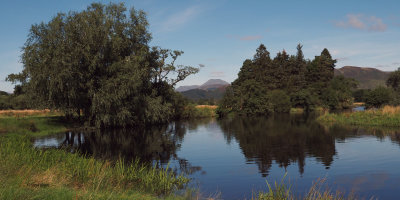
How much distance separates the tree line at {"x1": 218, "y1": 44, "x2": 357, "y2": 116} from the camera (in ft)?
255

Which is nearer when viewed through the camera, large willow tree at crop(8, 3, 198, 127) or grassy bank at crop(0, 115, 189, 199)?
grassy bank at crop(0, 115, 189, 199)

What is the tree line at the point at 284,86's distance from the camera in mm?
77750

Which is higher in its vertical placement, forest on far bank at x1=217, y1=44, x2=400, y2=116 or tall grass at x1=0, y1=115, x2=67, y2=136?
forest on far bank at x1=217, y1=44, x2=400, y2=116

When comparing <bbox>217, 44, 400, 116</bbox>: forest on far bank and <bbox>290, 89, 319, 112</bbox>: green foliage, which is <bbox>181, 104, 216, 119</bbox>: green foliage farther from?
<bbox>290, 89, 319, 112</bbox>: green foliage

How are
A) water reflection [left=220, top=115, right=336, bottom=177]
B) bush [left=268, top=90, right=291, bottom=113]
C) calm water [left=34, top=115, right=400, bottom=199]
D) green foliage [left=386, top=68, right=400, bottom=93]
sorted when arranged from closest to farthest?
calm water [left=34, top=115, right=400, bottom=199], water reflection [left=220, top=115, right=336, bottom=177], bush [left=268, top=90, right=291, bottom=113], green foliage [left=386, top=68, right=400, bottom=93]

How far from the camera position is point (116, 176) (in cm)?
1388

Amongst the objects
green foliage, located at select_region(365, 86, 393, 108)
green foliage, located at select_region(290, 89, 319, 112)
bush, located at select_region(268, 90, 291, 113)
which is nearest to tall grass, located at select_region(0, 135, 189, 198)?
green foliage, located at select_region(365, 86, 393, 108)

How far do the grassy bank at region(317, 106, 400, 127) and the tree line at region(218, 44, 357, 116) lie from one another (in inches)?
1190

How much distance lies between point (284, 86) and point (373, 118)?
61.0m

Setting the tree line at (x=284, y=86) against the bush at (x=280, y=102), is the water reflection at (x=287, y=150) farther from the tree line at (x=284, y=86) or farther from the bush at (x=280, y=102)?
the bush at (x=280, y=102)

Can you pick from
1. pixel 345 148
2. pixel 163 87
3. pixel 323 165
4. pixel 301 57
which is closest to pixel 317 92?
pixel 301 57

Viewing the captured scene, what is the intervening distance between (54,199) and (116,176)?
17.9 ft

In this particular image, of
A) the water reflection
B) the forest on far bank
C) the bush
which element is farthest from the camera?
the bush

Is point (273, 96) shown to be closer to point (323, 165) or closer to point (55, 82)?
point (55, 82)
